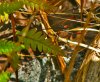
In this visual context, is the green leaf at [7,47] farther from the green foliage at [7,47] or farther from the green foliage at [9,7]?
the green foliage at [9,7]

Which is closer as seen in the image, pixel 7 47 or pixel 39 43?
pixel 7 47

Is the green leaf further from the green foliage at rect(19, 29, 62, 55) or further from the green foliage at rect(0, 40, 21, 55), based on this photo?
the green foliage at rect(19, 29, 62, 55)

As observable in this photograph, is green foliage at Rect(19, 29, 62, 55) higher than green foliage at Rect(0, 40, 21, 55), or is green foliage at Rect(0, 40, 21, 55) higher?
green foliage at Rect(0, 40, 21, 55)

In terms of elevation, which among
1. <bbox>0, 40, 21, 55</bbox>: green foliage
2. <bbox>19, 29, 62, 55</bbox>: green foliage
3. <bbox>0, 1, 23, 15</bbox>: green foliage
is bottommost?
<bbox>19, 29, 62, 55</bbox>: green foliage

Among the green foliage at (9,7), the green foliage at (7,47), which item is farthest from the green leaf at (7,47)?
the green foliage at (9,7)

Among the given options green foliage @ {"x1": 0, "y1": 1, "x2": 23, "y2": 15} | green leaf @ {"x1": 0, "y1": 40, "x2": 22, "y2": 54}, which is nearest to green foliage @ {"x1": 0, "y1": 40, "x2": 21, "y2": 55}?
green leaf @ {"x1": 0, "y1": 40, "x2": 22, "y2": 54}

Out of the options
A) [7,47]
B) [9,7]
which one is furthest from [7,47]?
[9,7]

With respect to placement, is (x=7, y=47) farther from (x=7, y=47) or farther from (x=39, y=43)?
(x=39, y=43)

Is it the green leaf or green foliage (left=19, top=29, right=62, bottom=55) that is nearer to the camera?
the green leaf
